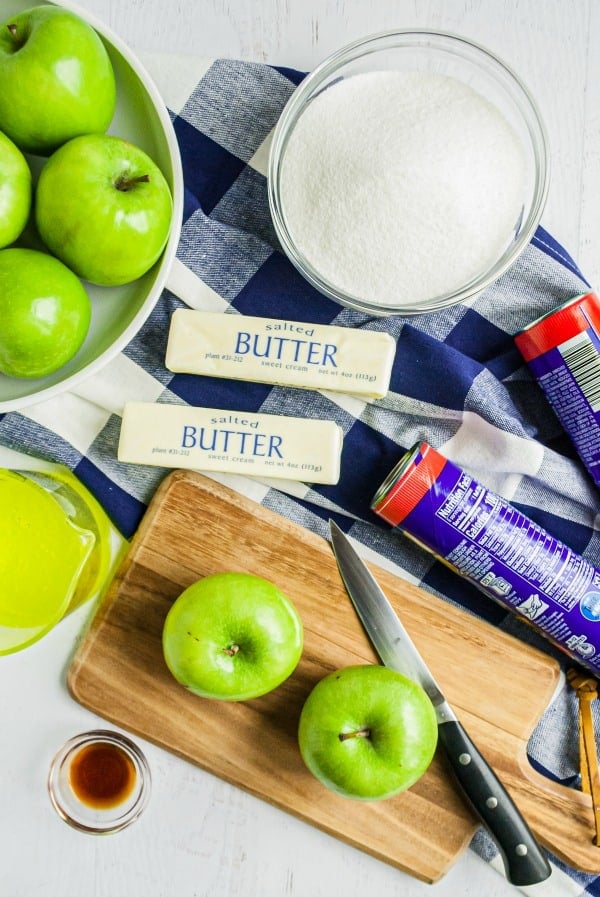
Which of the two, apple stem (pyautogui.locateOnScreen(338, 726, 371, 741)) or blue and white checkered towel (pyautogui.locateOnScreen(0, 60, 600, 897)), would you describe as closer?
apple stem (pyautogui.locateOnScreen(338, 726, 371, 741))

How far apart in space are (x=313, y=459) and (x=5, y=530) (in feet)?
1.01

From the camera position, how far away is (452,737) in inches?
32.0

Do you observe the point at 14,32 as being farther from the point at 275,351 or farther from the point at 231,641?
the point at 231,641

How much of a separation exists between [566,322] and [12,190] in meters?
0.52

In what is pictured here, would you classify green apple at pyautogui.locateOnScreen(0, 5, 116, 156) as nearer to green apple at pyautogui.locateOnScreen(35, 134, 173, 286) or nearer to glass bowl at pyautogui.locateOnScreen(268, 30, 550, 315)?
green apple at pyautogui.locateOnScreen(35, 134, 173, 286)

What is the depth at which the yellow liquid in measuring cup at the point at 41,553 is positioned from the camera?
77 cm

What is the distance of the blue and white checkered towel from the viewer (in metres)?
0.84

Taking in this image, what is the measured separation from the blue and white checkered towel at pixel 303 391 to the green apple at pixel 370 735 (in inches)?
6.2

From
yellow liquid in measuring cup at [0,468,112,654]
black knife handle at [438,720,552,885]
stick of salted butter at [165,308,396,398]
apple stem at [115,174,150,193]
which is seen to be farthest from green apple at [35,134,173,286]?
black knife handle at [438,720,552,885]

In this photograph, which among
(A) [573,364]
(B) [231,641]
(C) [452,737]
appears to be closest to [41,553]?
(B) [231,641]

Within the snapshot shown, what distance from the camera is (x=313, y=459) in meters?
0.83

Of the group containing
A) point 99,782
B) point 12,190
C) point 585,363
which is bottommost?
point 99,782

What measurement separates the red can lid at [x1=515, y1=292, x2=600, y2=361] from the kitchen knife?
0.28 m

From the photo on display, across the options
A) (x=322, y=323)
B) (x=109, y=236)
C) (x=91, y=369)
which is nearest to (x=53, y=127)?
(x=109, y=236)
